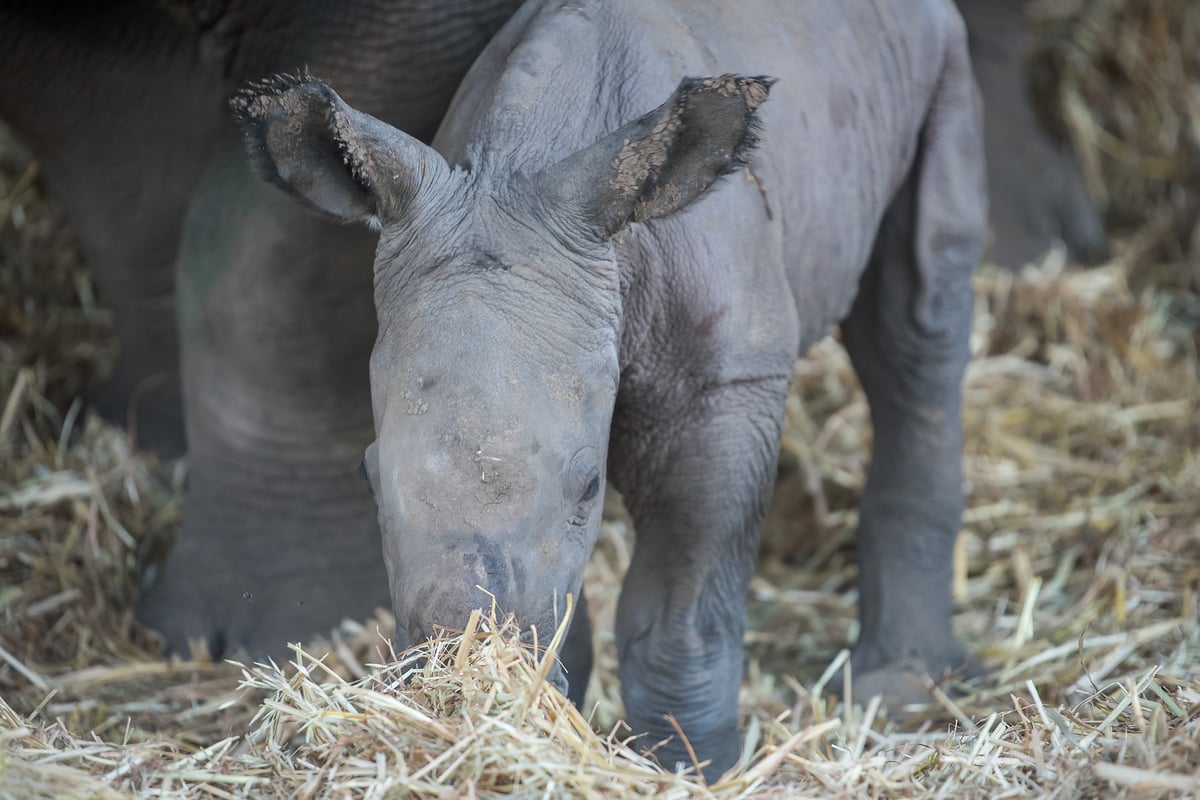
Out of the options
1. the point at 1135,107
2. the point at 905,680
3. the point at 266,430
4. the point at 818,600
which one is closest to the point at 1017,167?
the point at 1135,107

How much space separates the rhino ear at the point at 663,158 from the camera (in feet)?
8.33

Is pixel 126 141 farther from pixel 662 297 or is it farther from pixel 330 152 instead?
pixel 662 297

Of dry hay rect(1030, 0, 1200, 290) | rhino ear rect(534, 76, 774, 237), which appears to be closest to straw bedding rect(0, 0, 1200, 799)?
dry hay rect(1030, 0, 1200, 290)

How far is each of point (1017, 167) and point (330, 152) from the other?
4557 millimetres

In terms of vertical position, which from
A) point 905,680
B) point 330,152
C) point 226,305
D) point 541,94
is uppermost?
point 541,94

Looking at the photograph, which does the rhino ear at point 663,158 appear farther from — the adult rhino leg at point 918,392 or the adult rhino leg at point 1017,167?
the adult rhino leg at point 1017,167

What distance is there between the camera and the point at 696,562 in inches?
128

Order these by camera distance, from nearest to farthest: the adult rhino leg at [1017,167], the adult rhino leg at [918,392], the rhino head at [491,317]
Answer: the rhino head at [491,317] < the adult rhino leg at [918,392] < the adult rhino leg at [1017,167]

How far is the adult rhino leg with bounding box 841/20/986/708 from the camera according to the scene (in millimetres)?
3938

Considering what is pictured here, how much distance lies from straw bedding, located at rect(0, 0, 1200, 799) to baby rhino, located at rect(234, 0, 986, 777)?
0.21 m

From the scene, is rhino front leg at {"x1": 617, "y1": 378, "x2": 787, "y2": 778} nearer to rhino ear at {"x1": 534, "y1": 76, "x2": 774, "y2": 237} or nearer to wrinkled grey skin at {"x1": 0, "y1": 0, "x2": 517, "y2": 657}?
rhino ear at {"x1": 534, "y1": 76, "x2": 774, "y2": 237}

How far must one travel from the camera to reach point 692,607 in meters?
3.29

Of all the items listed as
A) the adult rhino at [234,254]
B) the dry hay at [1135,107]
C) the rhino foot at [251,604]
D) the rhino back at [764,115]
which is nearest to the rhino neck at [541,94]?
the rhino back at [764,115]

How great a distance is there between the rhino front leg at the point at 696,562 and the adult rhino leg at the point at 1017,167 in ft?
11.4
